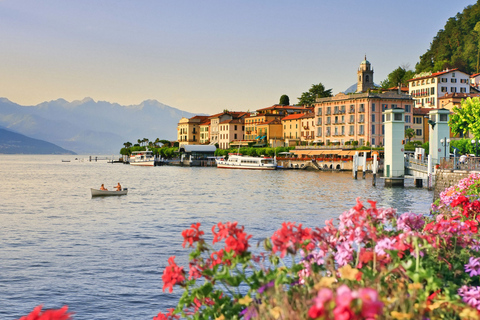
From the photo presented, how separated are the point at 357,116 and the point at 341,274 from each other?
10323cm

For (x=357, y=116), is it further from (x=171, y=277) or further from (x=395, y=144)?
(x=171, y=277)

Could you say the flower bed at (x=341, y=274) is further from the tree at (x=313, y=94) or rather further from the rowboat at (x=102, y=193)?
the tree at (x=313, y=94)

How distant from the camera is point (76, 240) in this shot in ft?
80.2

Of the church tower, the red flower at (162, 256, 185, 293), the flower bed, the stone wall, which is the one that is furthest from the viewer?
the church tower

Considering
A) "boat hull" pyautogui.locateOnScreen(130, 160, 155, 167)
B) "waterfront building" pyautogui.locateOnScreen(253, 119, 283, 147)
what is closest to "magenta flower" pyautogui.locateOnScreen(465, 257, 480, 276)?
"waterfront building" pyautogui.locateOnScreen(253, 119, 283, 147)

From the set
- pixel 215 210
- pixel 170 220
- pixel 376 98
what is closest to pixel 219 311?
pixel 170 220

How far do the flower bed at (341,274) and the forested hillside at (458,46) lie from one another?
5113 inches

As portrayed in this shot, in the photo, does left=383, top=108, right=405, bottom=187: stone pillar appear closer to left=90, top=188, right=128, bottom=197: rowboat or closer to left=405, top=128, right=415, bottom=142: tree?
left=90, top=188, right=128, bottom=197: rowboat

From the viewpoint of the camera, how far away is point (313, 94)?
14875cm

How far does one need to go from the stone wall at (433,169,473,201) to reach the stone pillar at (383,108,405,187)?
48.2 feet

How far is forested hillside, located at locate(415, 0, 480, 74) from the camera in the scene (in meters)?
133

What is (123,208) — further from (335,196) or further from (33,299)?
(33,299)

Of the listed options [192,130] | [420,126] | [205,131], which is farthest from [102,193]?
[192,130]

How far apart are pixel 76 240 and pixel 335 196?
28.7 meters
